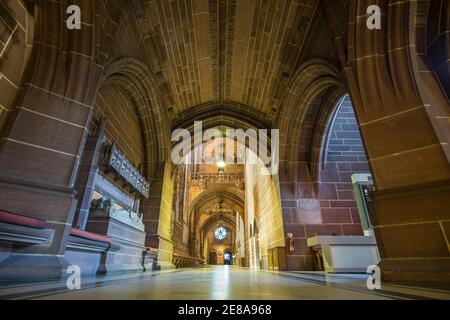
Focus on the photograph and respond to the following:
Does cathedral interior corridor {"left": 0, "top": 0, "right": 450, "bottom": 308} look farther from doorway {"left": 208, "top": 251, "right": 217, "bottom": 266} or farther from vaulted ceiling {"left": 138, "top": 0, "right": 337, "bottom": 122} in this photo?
doorway {"left": 208, "top": 251, "right": 217, "bottom": 266}

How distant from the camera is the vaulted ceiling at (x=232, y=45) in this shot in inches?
159

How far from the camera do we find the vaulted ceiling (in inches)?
159

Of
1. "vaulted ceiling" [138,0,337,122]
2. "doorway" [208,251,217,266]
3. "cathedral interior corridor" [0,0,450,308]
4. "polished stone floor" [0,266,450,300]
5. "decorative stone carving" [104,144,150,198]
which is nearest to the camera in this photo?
"polished stone floor" [0,266,450,300]

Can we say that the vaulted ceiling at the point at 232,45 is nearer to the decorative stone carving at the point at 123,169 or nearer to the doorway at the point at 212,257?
the decorative stone carving at the point at 123,169

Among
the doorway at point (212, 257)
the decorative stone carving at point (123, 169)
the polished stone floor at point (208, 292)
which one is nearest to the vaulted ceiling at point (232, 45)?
the decorative stone carving at point (123, 169)

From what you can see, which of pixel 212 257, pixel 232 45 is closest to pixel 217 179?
pixel 232 45

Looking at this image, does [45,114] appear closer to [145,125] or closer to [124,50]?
[124,50]

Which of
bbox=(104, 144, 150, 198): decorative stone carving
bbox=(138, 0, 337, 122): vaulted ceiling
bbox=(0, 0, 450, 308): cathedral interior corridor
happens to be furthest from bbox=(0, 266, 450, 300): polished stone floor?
bbox=(138, 0, 337, 122): vaulted ceiling

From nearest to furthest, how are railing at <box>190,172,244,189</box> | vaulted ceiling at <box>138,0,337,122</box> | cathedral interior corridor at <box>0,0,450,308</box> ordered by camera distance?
cathedral interior corridor at <box>0,0,450,308</box> < vaulted ceiling at <box>138,0,337,122</box> < railing at <box>190,172,244,189</box>

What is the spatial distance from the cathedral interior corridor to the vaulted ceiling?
36mm

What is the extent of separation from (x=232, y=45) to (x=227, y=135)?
10.2ft

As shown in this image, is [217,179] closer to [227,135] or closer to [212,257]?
[227,135]

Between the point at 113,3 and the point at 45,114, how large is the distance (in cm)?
195

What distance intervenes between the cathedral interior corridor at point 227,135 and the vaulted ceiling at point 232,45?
4cm
